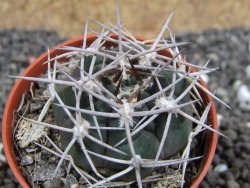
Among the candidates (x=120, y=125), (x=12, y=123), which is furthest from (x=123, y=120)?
(x=12, y=123)

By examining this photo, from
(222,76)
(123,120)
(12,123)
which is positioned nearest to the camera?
(123,120)

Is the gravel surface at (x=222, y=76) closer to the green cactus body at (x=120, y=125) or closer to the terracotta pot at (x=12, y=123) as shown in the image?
the terracotta pot at (x=12, y=123)

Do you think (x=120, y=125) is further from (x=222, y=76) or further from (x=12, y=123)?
(x=222, y=76)

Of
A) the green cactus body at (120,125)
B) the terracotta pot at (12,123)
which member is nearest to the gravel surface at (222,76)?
the terracotta pot at (12,123)

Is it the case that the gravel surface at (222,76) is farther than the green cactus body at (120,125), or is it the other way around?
the gravel surface at (222,76)

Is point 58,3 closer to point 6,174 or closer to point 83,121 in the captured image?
point 6,174

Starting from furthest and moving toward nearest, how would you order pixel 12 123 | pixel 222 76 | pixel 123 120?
1. pixel 222 76
2. pixel 12 123
3. pixel 123 120

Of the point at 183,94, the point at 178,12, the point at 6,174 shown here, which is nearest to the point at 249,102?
the point at 178,12

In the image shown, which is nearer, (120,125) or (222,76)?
(120,125)
